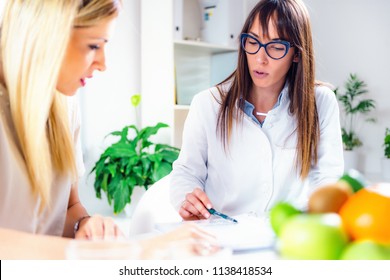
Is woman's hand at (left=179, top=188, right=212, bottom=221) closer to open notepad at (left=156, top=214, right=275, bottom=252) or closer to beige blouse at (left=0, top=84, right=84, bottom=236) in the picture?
open notepad at (left=156, top=214, right=275, bottom=252)

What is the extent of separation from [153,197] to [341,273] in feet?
2.35

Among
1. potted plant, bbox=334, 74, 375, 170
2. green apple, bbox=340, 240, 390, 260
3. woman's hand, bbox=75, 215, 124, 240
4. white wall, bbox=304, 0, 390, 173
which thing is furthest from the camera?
potted plant, bbox=334, 74, 375, 170

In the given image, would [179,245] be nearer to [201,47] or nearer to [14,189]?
[14,189]

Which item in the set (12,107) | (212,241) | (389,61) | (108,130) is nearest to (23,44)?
(12,107)

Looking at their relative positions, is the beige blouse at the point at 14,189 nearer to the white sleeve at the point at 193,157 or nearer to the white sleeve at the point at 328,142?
the white sleeve at the point at 193,157

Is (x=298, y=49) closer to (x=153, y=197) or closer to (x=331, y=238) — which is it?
(x=153, y=197)

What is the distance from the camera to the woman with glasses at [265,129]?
983mm

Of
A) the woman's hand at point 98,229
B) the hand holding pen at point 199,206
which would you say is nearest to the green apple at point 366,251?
the woman's hand at point 98,229

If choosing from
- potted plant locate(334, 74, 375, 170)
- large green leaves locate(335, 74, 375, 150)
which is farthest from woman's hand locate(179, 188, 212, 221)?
large green leaves locate(335, 74, 375, 150)

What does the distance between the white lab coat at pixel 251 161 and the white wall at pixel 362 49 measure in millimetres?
1537

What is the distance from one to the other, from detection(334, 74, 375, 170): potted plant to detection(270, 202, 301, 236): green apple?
2099 millimetres

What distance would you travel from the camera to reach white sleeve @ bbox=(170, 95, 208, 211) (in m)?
1.04

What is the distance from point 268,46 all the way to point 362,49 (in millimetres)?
1888

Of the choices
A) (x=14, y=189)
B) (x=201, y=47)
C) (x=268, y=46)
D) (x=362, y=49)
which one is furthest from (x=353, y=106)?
(x=14, y=189)
